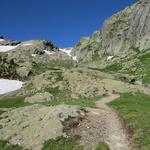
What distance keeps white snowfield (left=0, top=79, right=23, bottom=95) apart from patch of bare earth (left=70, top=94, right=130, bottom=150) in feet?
176

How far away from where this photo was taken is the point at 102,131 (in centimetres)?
4634

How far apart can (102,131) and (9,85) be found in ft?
226

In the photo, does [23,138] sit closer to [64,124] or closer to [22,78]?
[64,124]

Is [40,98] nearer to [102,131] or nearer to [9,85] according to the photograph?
[9,85]

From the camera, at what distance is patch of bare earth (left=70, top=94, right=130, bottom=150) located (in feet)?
140

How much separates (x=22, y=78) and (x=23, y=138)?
242ft

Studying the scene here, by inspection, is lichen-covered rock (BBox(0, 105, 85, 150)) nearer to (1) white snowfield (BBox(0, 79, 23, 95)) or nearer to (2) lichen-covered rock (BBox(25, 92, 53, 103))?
(2) lichen-covered rock (BBox(25, 92, 53, 103))

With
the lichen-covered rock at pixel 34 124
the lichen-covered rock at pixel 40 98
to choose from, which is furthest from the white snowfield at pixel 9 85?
the lichen-covered rock at pixel 34 124

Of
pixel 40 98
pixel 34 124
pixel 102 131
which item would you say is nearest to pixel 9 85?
pixel 40 98

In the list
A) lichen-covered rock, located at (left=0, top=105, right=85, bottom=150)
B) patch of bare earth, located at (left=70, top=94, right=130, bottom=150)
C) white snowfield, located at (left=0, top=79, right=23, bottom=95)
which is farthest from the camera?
white snowfield, located at (left=0, top=79, right=23, bottom=95)

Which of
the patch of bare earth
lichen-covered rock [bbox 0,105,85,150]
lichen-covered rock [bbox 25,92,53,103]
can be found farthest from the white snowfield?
the patch of bare earth

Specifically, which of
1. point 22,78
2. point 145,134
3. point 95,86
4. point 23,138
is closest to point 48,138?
point 23,138

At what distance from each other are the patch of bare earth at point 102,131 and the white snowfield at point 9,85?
5351cm

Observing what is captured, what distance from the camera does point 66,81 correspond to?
90562 millimetres
